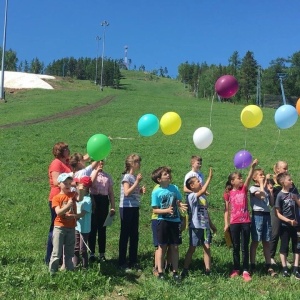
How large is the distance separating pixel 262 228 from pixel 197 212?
3.31ft

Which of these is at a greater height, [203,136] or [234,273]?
[203,136]

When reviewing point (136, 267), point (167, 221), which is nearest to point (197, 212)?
point (167, 221)

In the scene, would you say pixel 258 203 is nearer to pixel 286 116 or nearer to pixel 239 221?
pixel 239 221

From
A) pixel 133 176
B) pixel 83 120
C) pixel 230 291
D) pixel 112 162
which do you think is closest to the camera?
pixel 230 291

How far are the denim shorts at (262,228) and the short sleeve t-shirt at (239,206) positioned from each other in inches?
6.7

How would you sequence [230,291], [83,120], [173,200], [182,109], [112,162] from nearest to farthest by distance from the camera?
[230,291] → [173,200] → [112,162] → [83,120] → [182,109]

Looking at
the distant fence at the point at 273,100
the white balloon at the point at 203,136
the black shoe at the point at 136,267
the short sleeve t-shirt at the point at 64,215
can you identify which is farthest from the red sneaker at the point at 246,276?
the distant fence at the point at 273,100

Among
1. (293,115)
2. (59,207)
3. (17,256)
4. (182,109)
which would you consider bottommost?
(17,256)

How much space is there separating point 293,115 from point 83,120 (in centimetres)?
2335

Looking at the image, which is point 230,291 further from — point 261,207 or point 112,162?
point 112,162

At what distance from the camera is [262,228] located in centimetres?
640

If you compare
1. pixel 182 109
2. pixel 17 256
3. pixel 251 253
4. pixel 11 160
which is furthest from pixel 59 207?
pixel 182 109

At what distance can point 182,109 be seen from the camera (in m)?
38.5

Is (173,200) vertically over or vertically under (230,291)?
over
